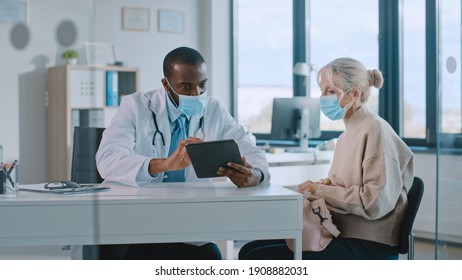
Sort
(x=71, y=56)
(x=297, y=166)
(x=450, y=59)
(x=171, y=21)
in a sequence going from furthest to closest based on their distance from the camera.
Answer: (x=171, y=21) → (x=71, y=56) → (x=297, y=166) → (x=450, y=59)

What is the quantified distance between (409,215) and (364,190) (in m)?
0.17

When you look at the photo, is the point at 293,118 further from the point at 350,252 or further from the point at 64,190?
the point at 64,190

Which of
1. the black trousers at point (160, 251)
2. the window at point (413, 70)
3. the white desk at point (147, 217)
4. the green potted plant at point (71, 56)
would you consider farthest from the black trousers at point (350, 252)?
the green potted plant at point (71, 56)

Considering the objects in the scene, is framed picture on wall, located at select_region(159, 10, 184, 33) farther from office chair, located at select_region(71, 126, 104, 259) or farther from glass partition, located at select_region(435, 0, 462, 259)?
glass partition, located at select_region(435, 0, 462, 259)

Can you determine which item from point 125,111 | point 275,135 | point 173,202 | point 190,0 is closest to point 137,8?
point 190,0

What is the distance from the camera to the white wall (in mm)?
5328

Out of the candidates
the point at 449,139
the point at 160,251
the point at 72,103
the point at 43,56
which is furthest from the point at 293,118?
the point at 160,251

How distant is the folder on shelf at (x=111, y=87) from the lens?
18.1ft

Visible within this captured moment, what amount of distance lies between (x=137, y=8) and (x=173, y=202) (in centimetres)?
443

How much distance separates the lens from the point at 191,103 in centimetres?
242

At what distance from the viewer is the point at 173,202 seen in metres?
1.94

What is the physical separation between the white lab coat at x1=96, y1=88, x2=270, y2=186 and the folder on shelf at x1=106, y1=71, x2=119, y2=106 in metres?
3.09
